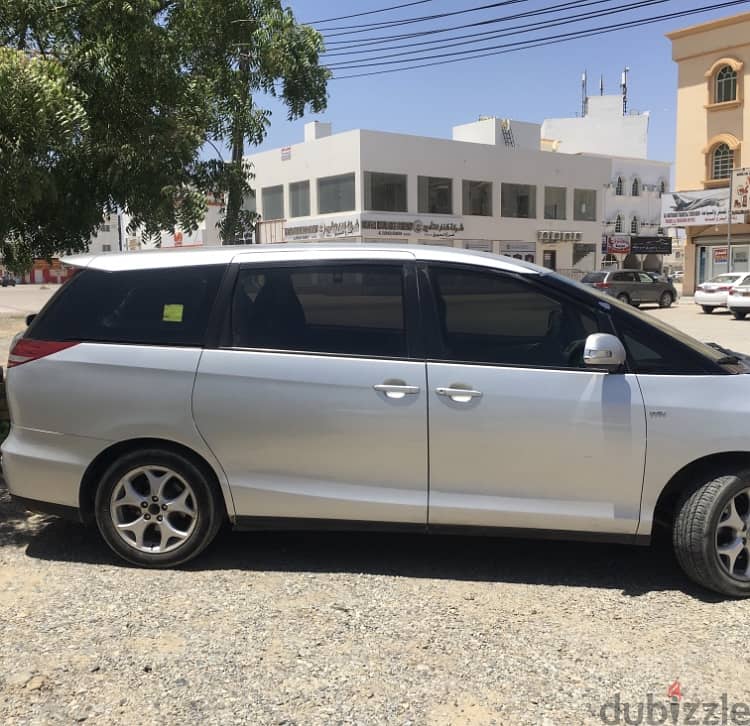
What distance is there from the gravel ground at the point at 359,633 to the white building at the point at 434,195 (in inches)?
1472

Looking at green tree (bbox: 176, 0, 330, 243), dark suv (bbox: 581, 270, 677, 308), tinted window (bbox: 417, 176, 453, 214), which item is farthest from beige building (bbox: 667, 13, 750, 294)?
green tree (bbox: 176, 0, 330, 243)

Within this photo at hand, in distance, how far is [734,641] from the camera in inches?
135

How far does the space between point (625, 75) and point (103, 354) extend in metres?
91.3

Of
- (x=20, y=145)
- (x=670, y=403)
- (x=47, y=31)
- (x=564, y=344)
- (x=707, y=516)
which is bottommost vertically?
(x=707, y=516)

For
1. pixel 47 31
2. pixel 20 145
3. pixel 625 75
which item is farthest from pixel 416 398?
pixel 625 75

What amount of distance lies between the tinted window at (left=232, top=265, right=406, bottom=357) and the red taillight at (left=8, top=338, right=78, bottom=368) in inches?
39.4

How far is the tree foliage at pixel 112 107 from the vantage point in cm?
510

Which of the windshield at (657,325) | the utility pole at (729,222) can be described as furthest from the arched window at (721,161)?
the windshield at (657,325)

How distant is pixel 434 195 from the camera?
44469 mm

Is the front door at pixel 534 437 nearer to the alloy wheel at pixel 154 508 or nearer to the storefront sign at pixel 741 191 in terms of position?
the alloy wheel at pixel 154 508

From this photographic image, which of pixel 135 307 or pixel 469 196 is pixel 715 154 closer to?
pixel 469 196

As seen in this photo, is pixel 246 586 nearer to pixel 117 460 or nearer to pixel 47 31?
pixel 117 460

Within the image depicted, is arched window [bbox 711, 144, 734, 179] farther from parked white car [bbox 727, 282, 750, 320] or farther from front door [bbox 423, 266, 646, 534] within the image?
front door [bbox 423, 266, 646, 534]

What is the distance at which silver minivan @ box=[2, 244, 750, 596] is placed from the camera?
3.76 m
